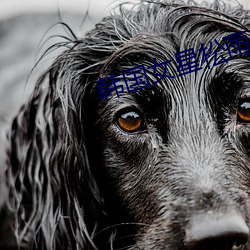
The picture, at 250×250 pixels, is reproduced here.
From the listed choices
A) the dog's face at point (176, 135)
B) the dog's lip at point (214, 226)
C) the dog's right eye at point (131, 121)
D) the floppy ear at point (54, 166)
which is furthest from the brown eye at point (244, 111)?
the floppy ear at point (54, 166)

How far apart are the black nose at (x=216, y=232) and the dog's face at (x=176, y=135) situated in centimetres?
5

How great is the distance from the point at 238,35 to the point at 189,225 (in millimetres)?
996

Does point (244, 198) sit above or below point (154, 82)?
below

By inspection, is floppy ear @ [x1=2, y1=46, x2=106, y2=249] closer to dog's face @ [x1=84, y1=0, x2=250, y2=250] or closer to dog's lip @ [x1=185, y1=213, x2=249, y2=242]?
dog's face @ [x1=84, y1=0, x2=250, y2=250]

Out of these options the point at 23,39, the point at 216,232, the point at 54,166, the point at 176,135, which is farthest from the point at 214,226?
the point at 23,39

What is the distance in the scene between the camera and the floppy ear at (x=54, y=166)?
3.44m

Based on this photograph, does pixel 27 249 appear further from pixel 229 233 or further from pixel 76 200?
pixel 229 233

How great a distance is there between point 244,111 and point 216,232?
0.70 m

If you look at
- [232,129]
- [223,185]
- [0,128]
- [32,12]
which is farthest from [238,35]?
[32,12]

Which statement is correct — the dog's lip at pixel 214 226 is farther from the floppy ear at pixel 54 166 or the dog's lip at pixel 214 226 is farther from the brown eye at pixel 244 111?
the floppy ear at pixel 54 166

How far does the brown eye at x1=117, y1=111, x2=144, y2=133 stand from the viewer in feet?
10.5

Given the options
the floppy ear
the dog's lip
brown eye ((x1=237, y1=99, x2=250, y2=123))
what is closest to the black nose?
the dog's lip

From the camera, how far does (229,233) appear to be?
271 cm

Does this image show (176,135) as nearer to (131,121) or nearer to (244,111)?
(131,121)
